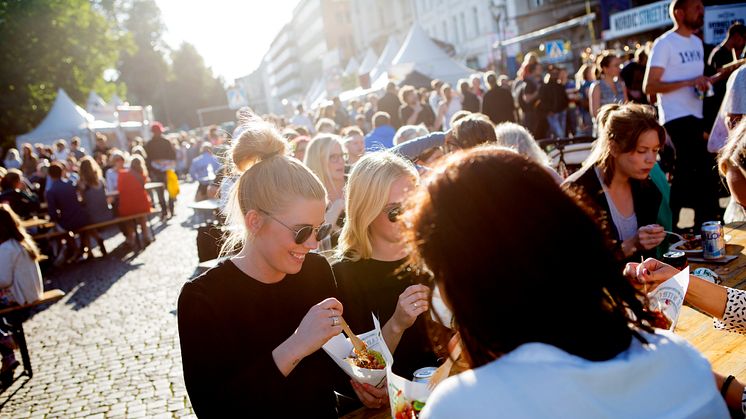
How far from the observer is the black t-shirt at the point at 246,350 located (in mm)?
1992

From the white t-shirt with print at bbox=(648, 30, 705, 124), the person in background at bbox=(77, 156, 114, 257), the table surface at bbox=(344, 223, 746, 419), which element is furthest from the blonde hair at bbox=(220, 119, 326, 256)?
the person in background at bbox=(77, 156, 114, 257)

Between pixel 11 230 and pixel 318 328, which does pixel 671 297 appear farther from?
pixel 11 230

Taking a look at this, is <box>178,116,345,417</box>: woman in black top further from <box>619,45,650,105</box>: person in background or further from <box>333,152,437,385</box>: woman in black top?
<box>619,45,650,105</box>: person in background

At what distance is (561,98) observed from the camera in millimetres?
11852

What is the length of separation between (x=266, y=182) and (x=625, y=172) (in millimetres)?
2443

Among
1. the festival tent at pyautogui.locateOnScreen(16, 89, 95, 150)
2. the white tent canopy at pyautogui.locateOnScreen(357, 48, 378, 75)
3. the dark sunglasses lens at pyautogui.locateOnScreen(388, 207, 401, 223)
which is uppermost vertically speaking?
the white tent canopy at pyautogui.locateOnScreen(357, 48, 378, 75)

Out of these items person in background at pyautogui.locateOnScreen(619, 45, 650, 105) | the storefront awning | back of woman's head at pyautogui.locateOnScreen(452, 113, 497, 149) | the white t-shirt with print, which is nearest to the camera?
back of woman's head at pyautogui.locateOnScreen(452, 113, 497, 149)

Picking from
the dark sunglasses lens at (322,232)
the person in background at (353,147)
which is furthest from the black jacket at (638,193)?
the person in background at (353,147)

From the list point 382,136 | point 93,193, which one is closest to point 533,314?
point 382,136

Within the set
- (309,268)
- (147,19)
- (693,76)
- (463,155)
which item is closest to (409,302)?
(309,268)

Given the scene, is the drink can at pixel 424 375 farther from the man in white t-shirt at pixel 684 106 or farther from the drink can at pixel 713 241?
the man in white t-shirt at pixel 684 106

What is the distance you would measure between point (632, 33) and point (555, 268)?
80.3 feet

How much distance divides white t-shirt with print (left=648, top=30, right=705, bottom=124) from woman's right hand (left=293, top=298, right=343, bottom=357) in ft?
16.9

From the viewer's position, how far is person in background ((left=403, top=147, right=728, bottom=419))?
3.70 ft
